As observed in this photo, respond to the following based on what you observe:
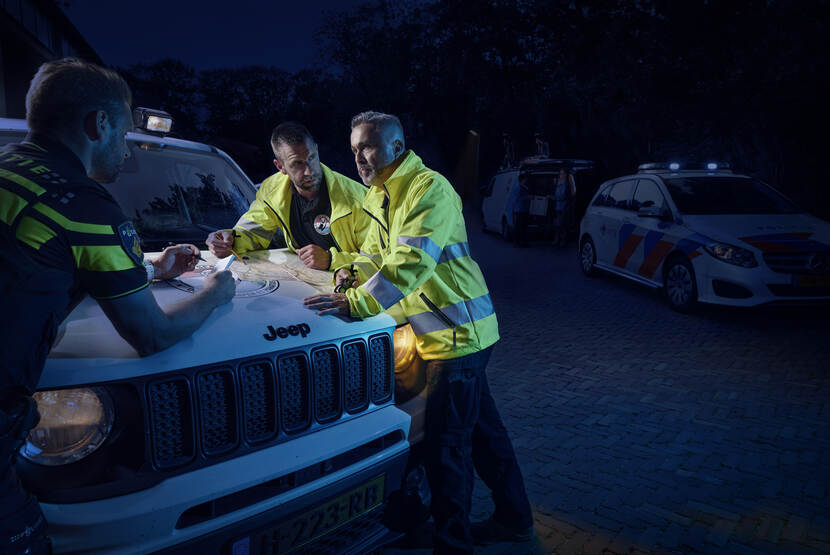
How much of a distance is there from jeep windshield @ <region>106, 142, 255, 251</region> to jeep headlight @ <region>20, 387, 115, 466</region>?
5.18ft

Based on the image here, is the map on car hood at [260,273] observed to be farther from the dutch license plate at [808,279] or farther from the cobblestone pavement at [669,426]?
the dutch license plate at [808,279]

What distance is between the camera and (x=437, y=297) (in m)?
2.49

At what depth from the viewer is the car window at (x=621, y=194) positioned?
8.86 metres

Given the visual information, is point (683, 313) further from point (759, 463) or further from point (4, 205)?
point (4, 205)

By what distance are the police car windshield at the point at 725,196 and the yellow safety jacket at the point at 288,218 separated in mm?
5684

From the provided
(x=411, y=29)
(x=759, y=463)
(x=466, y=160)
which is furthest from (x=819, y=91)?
(x=411, y=29)

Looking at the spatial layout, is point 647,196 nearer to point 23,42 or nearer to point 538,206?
point 538,206

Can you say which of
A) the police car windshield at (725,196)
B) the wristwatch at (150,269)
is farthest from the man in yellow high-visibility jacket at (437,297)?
the police car windshield at (725,196)

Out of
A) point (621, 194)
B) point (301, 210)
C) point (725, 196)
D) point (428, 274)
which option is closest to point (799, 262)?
point (725, 196)

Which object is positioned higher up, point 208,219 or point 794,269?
point 208,219

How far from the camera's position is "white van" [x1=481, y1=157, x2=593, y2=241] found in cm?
1530

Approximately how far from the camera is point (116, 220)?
1.59 meters

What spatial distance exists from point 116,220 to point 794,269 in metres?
7.00

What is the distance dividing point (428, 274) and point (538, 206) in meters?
13.9
